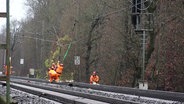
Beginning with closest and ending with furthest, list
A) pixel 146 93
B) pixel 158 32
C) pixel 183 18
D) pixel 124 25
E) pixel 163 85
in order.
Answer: pixel 146 93, pixel 183 18, pixel 163 85, pixel 158 32, pixel 124 25

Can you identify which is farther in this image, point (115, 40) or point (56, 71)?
point (115, 40)

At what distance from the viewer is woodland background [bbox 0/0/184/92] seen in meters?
29.8

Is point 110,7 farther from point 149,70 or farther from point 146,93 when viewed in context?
point 146,93

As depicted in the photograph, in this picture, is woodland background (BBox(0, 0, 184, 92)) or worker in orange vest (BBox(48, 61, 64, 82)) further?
worker in orange vest (BBox(48, 61, 64, 82))

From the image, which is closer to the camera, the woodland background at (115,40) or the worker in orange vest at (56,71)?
the woodland background at (115,40)

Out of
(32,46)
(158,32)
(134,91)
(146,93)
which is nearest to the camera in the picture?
(146,93)

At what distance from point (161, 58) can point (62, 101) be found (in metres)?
17.8

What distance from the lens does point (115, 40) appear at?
1533 inches

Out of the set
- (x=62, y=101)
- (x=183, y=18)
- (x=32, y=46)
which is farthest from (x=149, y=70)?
(x=32, y=46)

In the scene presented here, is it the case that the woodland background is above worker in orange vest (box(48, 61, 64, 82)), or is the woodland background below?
above

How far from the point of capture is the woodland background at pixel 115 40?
97.7ft

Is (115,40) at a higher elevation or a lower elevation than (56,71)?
higher

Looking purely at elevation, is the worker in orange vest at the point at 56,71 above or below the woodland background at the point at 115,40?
below

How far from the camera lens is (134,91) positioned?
20.5 metres
